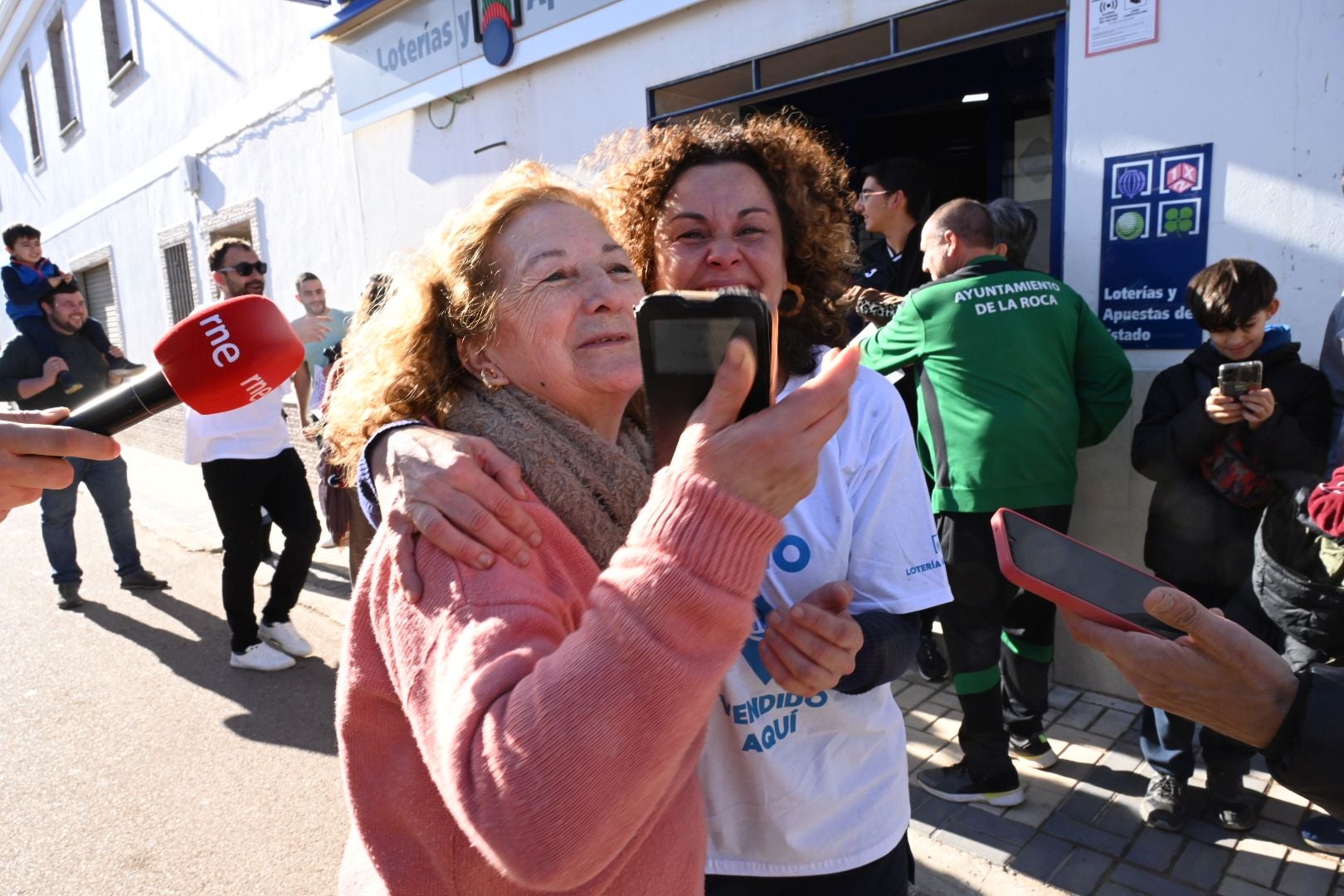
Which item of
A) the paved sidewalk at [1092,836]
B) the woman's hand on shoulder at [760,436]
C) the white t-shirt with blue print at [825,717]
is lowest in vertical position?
the paved sidewalk at [1092,836]

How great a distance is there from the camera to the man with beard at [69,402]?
18.0ft

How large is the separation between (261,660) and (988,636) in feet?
12.1

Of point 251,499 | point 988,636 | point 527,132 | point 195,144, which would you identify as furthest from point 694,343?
point 195,144

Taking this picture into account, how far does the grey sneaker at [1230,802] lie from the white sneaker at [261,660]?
4.30 metres

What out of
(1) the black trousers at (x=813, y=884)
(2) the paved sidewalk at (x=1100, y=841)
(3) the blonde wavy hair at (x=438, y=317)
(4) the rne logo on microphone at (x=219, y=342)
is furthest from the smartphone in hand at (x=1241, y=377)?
(4) the rne logo on microphone at (x=219, y=342)

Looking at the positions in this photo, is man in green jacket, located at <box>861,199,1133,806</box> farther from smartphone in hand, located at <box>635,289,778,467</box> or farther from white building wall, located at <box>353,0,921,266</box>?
smartphone in hand, located at <box>635,289,778,467</box>

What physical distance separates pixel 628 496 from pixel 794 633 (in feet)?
1.12

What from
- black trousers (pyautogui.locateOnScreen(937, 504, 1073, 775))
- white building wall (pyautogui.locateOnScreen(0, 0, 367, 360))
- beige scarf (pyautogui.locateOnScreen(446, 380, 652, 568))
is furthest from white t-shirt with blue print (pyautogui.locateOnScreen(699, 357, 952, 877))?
white building wall (pyautogui.locateOnScreen(0, 0, 367, 360))

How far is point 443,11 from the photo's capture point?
6.68 m

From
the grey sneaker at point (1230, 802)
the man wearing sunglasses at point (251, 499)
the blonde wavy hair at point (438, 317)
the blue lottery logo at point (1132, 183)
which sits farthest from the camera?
the man wearing sunglasses at point (251, 499)

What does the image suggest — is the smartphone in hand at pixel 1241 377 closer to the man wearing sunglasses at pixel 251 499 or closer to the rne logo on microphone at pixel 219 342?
the rne logo on microphone at pixel 219 342

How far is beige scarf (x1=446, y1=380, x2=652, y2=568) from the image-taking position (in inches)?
47.9

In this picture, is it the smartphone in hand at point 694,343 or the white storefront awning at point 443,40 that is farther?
the white storefront awning at point 443,40

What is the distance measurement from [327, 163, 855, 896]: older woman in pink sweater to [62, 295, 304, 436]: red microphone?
184 mm
